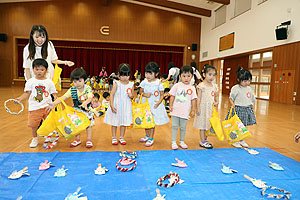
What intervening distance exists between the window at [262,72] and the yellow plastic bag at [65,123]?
972 centimetres

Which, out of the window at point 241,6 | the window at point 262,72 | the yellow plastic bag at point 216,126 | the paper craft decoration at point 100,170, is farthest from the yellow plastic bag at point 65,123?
the window at point 241,6

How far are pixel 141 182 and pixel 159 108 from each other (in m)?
1.27

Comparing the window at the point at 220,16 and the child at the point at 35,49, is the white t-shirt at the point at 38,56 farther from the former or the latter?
the window at the point at 220,16

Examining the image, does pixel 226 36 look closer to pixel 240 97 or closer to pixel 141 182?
pixel 240 97

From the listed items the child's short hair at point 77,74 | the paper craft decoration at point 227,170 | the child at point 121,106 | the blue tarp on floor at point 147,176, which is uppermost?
the child's short hair at point 77,74

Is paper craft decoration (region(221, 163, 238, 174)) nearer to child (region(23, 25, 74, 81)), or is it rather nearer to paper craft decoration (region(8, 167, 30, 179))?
paper craft decoration (region(8, 167, 30, 179))

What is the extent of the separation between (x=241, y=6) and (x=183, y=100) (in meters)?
10.5

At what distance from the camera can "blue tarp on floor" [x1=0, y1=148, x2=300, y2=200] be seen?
150 centimetres

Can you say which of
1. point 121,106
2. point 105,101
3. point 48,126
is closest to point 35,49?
point 48,126

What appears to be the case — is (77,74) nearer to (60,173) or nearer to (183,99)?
(60,173)

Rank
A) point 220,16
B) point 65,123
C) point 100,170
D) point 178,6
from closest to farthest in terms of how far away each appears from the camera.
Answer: point 100,170, point 65,123, point 220,16, point 178,6

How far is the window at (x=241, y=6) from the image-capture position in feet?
33.8

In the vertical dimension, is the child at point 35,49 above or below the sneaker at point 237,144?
above

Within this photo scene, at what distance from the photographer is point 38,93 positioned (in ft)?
7.93
